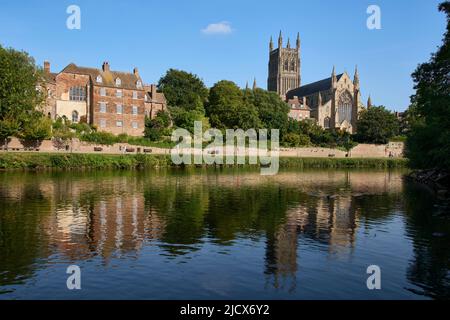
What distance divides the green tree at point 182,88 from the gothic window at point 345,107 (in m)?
46.2

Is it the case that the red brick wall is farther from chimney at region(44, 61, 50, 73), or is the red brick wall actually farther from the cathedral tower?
the cathedral tower

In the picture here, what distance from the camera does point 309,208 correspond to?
28.9 meters

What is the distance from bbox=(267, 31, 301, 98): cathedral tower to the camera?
158250 millimetres

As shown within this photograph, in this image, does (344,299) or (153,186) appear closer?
(344,299)

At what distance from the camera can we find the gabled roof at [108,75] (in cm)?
7450

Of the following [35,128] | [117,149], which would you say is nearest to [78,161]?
[35,128]

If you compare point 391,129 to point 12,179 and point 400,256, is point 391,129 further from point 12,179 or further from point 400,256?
point 400,256

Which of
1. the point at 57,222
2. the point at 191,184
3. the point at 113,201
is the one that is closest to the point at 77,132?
the point at 191,184

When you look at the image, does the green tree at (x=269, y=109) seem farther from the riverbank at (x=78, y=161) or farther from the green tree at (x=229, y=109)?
the riverbank at (x=78, y=161)

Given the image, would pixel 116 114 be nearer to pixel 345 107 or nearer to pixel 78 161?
pixel 78 161

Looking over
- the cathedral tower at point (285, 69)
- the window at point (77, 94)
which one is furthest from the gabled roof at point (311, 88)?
the window at point (77, 94)

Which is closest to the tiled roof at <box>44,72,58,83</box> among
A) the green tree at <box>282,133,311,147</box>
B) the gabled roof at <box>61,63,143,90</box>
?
the gabled roof at <box>61,63,143,90</box>

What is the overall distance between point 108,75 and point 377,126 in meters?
63.8

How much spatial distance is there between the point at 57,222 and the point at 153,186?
58.2ft
